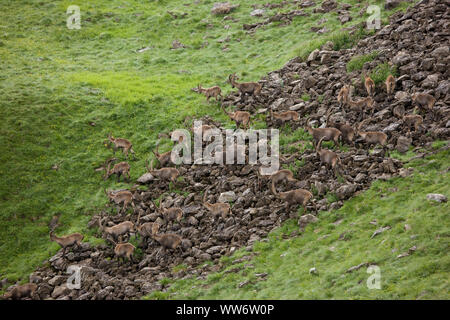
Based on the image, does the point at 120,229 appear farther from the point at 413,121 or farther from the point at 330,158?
the point at 413,121

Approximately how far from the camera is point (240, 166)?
22.9 meters

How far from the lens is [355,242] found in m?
16.7

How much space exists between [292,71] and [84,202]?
46.6 ft

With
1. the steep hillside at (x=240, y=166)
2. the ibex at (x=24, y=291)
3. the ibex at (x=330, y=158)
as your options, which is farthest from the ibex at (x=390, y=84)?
the ibex at (x=24, y=291)

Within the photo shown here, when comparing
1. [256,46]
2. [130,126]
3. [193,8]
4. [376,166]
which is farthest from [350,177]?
[193,8]

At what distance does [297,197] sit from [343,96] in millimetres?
7270

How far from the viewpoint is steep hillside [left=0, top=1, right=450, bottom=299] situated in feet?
54.7

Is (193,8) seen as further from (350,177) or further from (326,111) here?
(350,177)

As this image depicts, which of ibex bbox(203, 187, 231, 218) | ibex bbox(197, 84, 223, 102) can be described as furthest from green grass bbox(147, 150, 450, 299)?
ibex bbox(197, 84, 223, 102)

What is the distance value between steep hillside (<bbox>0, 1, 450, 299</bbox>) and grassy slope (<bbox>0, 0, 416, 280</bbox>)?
0.36 feet

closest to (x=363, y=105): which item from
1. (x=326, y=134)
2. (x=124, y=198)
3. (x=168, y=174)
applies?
(x=326, y=134)

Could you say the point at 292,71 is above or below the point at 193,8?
below

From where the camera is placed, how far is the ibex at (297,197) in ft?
61.9

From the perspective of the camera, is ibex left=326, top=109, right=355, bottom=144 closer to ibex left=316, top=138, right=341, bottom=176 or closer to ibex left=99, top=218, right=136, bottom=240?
ibex left=316, top=138, right=341, bottom=176
